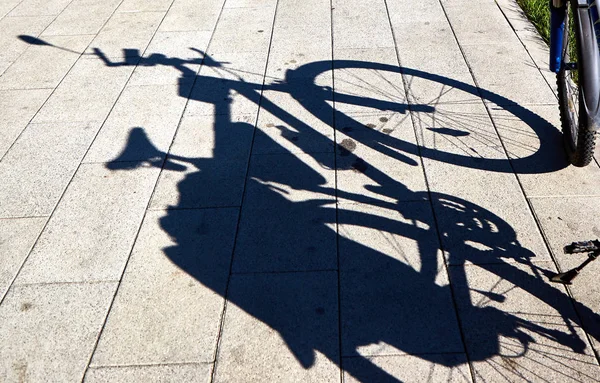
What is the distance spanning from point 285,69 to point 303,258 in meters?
3.07

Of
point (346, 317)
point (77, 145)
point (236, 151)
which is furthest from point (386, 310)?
point (77, 145)

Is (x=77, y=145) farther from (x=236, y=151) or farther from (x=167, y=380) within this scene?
(x=167, y=380)

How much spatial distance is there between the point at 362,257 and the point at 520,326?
1106mm

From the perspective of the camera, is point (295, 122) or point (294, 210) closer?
point (294, 210)

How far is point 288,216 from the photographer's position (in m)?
4.40

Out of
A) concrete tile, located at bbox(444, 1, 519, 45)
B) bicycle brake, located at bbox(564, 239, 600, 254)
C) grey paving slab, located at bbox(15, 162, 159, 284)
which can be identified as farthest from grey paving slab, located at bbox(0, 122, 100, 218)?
concrete tile, located at bbox(444, 1, 519, 45)

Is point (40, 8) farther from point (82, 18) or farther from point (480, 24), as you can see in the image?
point (480, 24)

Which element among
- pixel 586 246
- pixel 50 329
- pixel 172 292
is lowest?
pixel 50 329

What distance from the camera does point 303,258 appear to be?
4.04 meters

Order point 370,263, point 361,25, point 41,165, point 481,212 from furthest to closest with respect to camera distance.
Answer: point 361,25 → point 41,165 → point 481,212 → point 370,263

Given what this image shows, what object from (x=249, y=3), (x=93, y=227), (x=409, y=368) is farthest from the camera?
(x=249, y=3)

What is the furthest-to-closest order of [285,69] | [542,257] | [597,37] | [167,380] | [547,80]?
[285,69]
[547,80]
[597,37]
[542,257]
[167,380]

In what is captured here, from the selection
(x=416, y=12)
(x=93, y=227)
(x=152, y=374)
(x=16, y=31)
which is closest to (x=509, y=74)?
(x=416, y=12)

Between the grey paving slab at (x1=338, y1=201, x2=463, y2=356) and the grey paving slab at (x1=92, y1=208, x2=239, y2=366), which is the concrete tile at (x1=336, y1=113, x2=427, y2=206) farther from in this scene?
the grey paving slab at (x1=92, y1=208, x2=239, y2=366)
